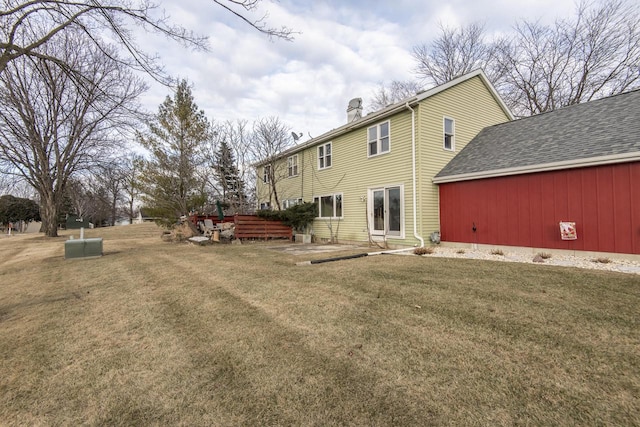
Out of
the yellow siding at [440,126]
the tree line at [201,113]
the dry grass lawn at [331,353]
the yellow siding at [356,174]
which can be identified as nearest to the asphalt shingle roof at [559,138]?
the yellow siding at [440,126]

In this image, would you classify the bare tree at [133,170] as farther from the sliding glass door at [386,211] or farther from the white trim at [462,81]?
the white trim at [462,81]

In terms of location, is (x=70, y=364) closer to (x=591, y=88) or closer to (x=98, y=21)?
(x=98, y=21)

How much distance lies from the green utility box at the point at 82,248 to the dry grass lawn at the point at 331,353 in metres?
4.47

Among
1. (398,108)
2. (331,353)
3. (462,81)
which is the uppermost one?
(462,81)

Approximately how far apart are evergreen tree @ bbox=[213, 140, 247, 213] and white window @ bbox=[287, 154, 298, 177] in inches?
112

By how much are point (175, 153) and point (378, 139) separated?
950cm

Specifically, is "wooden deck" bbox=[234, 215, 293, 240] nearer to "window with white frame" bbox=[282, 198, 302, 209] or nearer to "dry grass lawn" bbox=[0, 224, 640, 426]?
"window with white frame" bbox=[282, 198, 302, 209]

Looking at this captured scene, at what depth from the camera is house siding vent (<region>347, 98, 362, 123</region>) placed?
44.9ft

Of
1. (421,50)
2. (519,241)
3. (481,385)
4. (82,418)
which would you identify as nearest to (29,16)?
(82,418)

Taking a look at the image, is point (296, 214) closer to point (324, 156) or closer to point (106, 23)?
point (324, 156)

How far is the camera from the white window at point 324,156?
43.9 ft

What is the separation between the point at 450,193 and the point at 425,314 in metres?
6.91

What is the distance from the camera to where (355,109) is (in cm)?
1377

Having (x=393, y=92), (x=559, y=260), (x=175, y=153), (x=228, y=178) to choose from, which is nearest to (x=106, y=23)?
(x=175, y=153)
